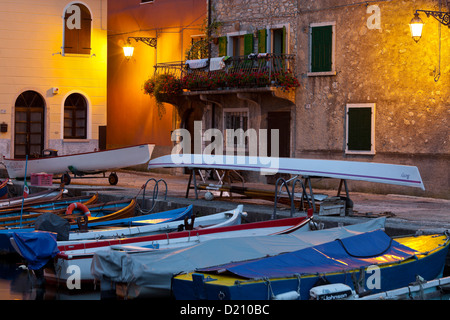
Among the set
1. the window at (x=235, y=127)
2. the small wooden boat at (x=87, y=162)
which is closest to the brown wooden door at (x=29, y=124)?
the small wooden boat at (x=87, y=162)

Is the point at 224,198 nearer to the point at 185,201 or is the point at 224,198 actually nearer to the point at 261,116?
the point at 185,201

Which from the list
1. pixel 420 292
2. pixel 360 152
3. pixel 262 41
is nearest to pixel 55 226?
pixel 420 292

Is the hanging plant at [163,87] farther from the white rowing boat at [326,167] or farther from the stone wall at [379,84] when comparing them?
the white rowing boat at [326,167]

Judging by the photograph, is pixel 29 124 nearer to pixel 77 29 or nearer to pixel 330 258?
pixel 77 29

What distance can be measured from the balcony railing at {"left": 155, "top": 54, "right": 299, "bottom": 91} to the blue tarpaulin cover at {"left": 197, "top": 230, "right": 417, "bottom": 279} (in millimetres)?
10739

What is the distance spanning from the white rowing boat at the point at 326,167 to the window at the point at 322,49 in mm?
5106

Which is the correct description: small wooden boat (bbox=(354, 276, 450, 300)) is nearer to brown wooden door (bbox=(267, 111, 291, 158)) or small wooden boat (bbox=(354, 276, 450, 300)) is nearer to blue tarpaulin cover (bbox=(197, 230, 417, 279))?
blue tarpaulin cover (bbox=(197, 230, 417, 279))

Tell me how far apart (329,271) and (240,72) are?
1326 cm

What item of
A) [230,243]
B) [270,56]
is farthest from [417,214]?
[270,56]

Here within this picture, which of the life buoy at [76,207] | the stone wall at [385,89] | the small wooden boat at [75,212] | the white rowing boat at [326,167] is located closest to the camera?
the white rowing boat at [326,167]

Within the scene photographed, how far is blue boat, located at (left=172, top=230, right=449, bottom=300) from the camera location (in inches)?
387

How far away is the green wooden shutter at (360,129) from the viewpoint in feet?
70.8

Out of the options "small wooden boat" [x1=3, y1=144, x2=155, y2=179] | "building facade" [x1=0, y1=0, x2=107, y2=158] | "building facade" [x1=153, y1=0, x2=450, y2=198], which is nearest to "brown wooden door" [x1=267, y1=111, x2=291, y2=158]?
"building facade" [x1=153, y1=0, x2=450, y2=198]
